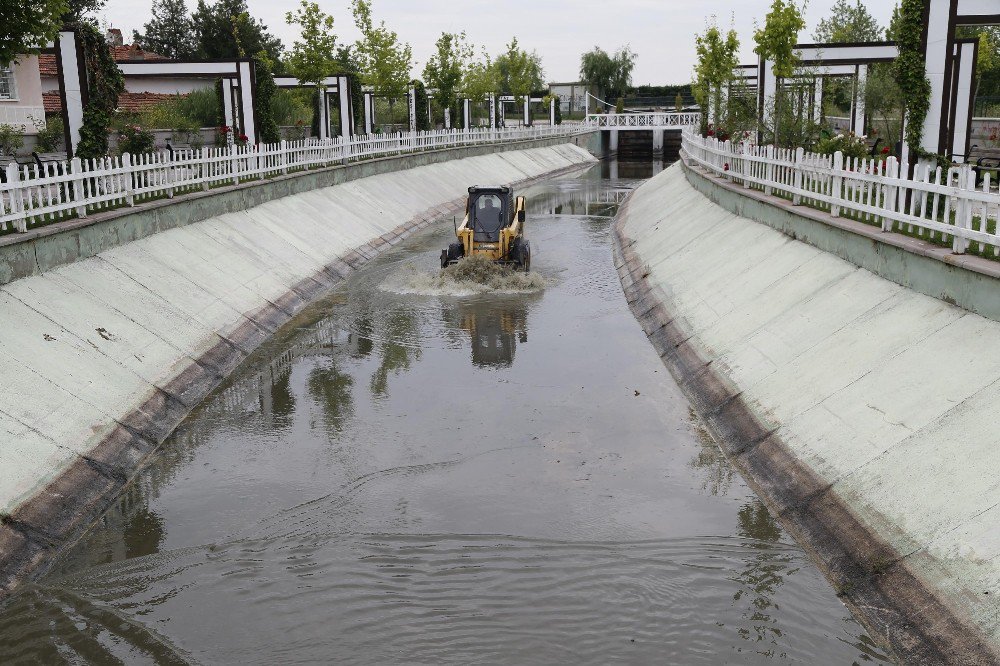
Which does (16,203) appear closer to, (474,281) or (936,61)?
(474,281)

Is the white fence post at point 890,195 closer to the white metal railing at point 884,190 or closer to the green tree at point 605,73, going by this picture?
the white metal railing at point 884,190

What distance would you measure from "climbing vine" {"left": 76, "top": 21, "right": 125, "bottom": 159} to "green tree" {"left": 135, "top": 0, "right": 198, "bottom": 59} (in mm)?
77699

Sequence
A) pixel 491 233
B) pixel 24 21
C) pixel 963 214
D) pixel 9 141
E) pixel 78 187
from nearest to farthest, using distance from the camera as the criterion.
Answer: pixel 963 214, pixel 78 187, pixel 24 21, pixel 491 233, pixel 9 141

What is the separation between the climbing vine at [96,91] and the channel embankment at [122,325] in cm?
295

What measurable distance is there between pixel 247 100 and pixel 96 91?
37.5 feet

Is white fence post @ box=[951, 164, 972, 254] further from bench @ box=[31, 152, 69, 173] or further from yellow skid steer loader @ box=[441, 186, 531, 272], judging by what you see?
bench @ box=[31, 152, 69, 173]

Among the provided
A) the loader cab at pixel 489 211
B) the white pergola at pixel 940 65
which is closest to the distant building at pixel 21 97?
the loader cab at pixel 489 211

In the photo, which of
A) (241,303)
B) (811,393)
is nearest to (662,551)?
(811,393)

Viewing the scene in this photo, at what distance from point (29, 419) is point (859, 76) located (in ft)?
114

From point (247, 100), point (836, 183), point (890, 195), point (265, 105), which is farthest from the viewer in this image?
point (265, 105)

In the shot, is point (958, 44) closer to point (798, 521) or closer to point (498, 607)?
point (798, 521)

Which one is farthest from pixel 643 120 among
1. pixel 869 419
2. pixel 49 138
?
pixel 869 419

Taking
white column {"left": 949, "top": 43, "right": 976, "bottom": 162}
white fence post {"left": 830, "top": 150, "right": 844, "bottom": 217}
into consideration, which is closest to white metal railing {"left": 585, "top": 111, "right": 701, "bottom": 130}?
white column {"left": 949, "top": 43, "right": 976, "bottom": 162}

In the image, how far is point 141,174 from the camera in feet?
59.4
